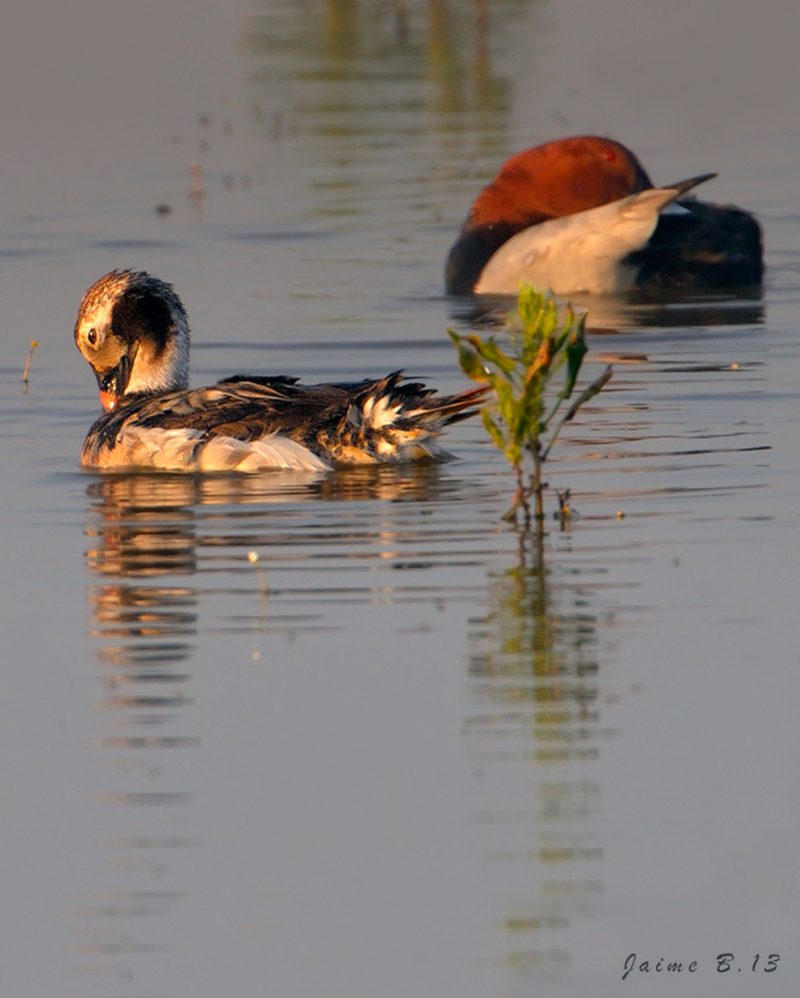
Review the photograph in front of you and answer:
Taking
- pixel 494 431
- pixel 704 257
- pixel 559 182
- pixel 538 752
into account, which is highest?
pixel 559 182

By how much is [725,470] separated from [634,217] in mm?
6234

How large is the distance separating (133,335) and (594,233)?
16.7 feet

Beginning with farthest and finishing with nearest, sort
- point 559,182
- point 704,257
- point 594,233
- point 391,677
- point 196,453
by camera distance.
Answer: point 559,182 → point 704,257 → point 594,233 → point 196,453 → point 391,677

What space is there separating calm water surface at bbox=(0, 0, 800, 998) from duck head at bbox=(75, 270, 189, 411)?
1.38 ft

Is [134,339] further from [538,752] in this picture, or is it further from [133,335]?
[538,752]

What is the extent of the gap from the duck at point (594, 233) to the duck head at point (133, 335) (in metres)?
4.81

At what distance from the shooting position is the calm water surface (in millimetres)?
5832

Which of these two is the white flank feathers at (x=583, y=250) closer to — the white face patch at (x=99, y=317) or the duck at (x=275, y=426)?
the white face patch at (x=99, y=317)

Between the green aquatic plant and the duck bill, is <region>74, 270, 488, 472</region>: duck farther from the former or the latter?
the green aquatic plant

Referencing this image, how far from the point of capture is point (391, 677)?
24.5 feet

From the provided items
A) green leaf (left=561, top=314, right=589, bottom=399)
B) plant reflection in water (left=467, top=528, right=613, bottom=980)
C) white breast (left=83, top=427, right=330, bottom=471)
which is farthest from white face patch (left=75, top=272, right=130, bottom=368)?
plant reflection in water (left=467, top=528, right=613, bottom=980)

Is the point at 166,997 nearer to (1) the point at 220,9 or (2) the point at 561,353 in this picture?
(2) the point at 561,353

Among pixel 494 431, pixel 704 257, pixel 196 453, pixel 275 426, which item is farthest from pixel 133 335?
pixel 704 257

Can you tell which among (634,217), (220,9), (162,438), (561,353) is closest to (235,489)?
(162,438)
